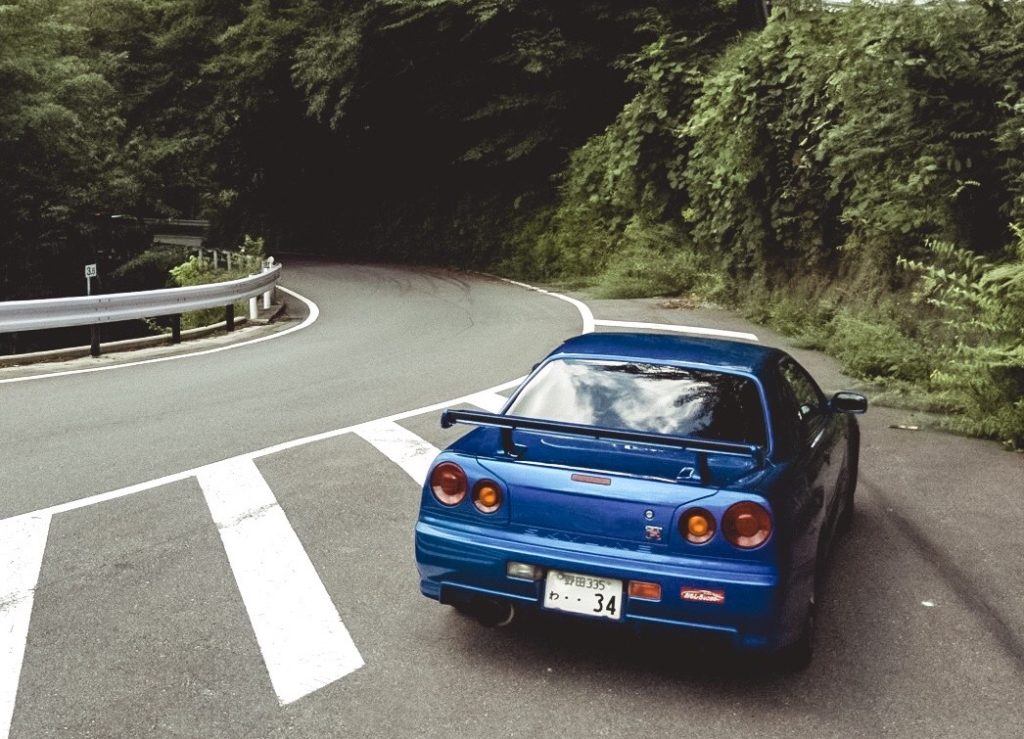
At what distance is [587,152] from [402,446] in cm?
2045

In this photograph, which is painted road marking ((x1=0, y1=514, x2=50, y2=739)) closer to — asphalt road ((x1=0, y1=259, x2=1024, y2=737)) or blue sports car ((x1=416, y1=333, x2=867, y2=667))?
asphalt road ((x1=0, y1=259, x2=1024, y2=737))

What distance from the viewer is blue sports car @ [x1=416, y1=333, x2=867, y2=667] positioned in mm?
4348

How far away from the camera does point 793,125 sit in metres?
16.0

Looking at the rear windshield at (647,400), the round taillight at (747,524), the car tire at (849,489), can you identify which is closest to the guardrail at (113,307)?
the rear windshield at (647,400)

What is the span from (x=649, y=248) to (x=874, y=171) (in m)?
9.87

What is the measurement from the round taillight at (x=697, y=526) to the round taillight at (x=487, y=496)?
823mm

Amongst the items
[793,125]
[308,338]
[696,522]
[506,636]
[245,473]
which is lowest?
[308,338]

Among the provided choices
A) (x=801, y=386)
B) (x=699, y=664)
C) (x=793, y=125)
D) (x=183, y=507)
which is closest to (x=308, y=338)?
(x=793, y=125)

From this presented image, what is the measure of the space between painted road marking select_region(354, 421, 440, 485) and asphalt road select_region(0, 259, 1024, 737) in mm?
119

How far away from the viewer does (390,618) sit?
17.2 ft

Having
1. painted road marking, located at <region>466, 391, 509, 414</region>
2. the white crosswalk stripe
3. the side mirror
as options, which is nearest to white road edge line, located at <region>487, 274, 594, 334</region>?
painted road marking, located at <region>466, 391, 509, 414</region>

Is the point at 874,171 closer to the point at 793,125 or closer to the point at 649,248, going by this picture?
the point at 793,125

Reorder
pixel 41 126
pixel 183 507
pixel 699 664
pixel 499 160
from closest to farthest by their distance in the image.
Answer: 1. pixel 699 664
2. pixel 183 507
3. pixel 41 126
4. pixel 499 160

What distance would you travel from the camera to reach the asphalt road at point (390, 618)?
14.0ft
